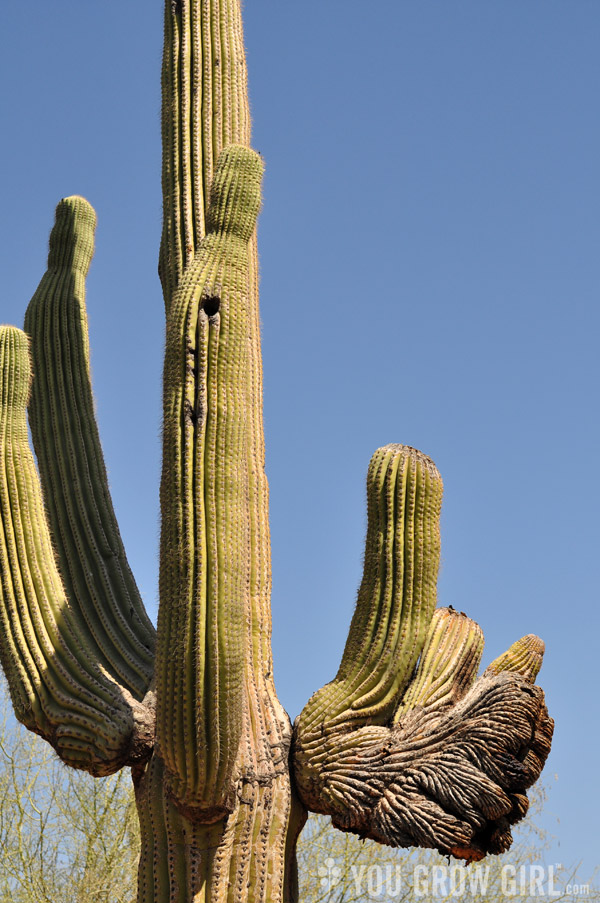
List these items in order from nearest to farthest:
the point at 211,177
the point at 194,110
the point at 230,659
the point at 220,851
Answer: the point at 230,659 < the point at 220,851 < the point at 211,177 < the point at 194,110

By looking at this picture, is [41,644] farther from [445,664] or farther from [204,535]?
[445,664]

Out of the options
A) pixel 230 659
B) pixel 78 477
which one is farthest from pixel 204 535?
pixel 78 477

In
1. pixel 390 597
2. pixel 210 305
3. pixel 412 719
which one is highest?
pixel 210 305

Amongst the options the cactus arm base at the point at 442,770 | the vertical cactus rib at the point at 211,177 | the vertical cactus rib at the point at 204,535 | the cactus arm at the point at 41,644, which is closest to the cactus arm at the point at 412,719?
the cactus arm base at the point at 442,770

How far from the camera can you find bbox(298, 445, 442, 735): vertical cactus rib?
16.4ft

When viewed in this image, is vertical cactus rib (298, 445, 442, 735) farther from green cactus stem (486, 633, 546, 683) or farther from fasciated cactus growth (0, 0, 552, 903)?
green cactus stem (486, 633, 546, 683)

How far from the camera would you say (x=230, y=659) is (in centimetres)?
452

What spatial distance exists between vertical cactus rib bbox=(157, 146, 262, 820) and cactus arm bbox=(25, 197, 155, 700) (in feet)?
2.20

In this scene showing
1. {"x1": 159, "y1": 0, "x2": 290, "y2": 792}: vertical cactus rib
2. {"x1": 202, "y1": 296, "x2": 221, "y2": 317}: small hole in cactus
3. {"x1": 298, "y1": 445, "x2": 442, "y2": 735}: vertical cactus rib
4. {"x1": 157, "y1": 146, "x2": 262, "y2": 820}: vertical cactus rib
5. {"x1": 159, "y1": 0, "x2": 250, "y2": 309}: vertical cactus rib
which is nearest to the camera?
{"x1": 157, "y1": 146, "x2": 262, "y2": 820}: vertical cactus rib

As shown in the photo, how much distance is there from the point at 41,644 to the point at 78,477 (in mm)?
1027

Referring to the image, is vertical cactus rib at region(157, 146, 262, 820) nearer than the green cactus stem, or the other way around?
vertical cactus rib at region(157, 146, 262, 820)

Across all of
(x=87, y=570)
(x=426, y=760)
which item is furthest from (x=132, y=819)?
(x=426, y=760)

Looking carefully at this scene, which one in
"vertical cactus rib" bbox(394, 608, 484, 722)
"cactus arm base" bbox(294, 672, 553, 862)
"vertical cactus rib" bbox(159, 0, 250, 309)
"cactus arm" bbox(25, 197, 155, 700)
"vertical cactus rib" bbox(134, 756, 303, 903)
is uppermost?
"vertical cactus rib" bbox(159, 0, 250, 309)

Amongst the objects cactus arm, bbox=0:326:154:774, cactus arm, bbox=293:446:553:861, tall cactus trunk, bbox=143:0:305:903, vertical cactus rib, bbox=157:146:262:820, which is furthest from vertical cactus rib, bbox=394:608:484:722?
cactus arm, bbox=0:326:154:774
